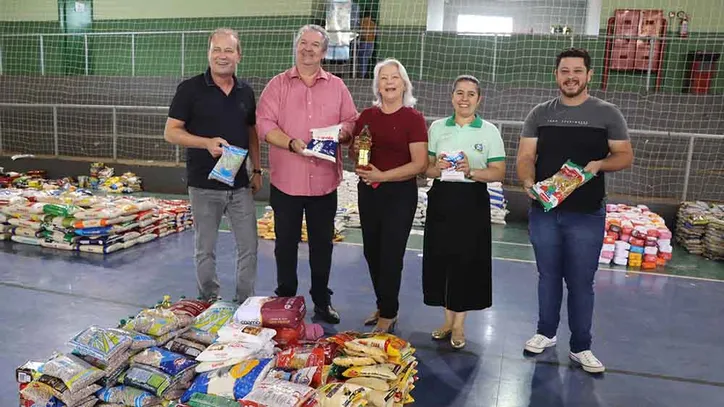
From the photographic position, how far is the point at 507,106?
9.23 metres

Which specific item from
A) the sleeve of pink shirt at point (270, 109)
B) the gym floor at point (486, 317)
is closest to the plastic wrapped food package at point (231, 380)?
the gym floor at point (486, 317)

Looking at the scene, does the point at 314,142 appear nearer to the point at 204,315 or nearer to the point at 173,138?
the point at 173,138

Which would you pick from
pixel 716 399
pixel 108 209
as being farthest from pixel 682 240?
pixel 108 209

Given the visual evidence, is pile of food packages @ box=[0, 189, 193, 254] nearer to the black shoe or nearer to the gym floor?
the gym floor

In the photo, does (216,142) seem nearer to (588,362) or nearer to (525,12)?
(588,362)

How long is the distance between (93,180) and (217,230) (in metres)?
6.91

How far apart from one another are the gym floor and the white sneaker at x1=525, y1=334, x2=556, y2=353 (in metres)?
0.05

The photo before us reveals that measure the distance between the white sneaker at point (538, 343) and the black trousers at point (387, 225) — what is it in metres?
0.89

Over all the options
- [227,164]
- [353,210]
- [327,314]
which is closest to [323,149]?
[227,164]

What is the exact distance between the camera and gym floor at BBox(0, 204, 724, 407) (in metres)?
2.99

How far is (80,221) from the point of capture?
5562 mm

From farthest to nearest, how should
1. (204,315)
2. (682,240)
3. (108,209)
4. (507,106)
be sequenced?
(507,106), (682,240), (108,209), (204,315)

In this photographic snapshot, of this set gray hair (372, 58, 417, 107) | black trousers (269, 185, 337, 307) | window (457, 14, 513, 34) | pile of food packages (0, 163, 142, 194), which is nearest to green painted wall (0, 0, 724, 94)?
window (457, 14, 513, 34)

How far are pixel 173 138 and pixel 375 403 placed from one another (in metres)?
1.93
